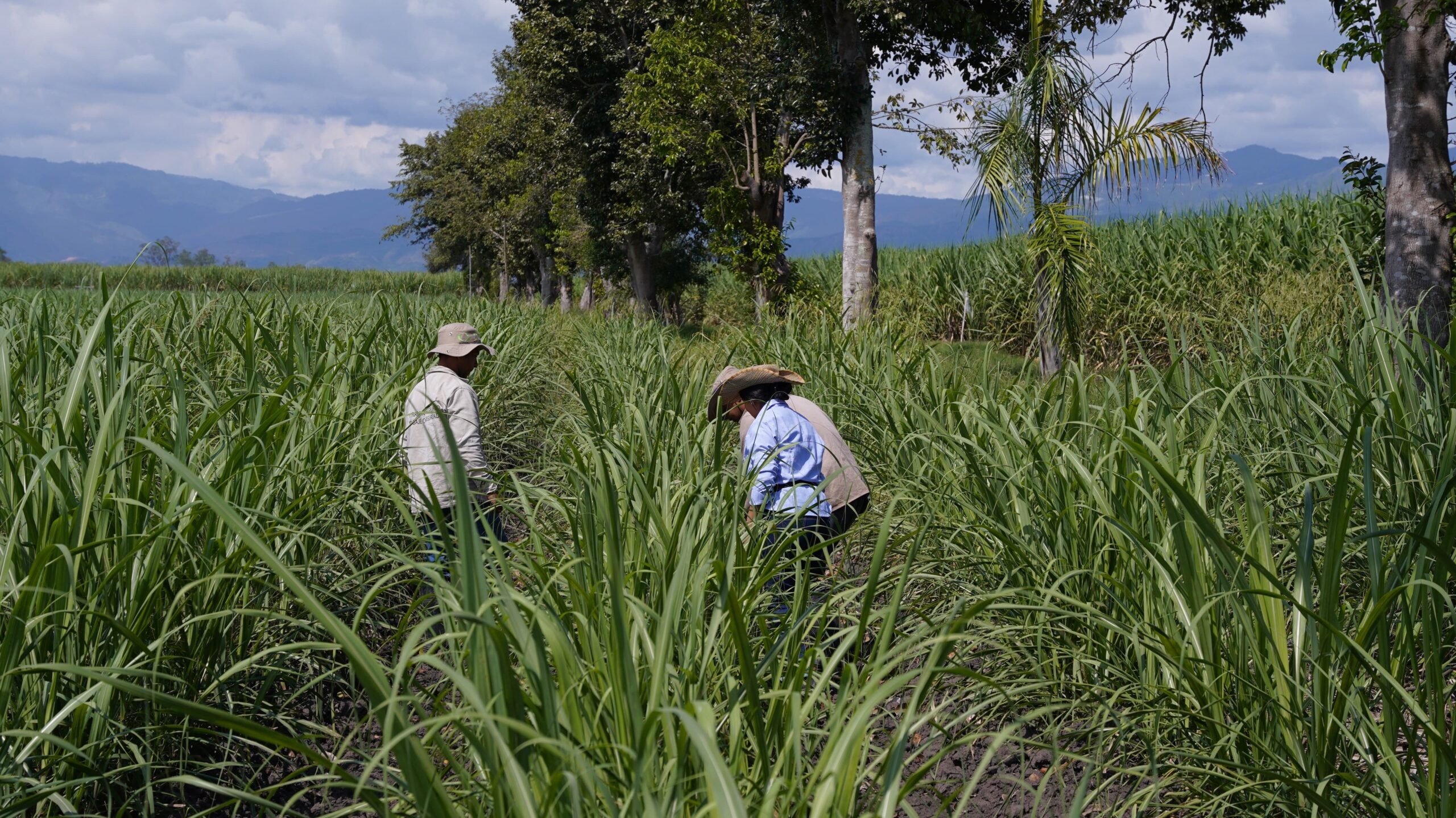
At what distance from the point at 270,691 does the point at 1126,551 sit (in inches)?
94.9

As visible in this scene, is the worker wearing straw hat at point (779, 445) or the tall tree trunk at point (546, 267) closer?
the worker wearing straw hat at point (779, 445)

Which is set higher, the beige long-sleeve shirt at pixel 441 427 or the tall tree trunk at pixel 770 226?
the tall tree trunk at pixel 770 226

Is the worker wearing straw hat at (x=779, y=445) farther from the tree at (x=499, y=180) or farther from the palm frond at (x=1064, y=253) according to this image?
the tree at (x=499, y=180)

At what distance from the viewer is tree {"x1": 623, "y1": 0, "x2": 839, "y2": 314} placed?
1423 cm

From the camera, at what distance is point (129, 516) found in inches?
92.8

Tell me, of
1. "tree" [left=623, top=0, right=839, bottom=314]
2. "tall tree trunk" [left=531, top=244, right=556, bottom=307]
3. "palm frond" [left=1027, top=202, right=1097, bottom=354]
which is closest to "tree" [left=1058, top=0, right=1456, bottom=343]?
"palm frond" [left=1027, top=202, right=1097, bottom=354]

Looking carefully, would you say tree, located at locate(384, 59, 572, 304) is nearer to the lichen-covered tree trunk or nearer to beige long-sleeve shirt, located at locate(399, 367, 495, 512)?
the lichen-covered tree trunk

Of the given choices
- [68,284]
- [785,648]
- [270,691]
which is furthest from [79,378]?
[68,284]

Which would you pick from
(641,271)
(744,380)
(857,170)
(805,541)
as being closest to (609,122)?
(641,271)

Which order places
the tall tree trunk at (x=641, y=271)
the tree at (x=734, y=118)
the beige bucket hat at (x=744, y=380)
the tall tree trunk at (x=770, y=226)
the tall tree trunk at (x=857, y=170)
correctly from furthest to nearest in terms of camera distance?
the tall tree trunk at (x=641, y=271) → the tall tree trunk at (x=770, y=226) → the tree at (x=734, y=118) → the tall tree trunk at (x=857, y=170) → the beige bucket hat at (x=744, y=380)

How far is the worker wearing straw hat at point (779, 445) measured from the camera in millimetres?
3855

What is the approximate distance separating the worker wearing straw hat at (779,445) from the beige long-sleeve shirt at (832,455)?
0.12ft

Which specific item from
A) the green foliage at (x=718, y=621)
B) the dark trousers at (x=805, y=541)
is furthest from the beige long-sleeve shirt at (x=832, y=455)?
the green foliage at (x=718, y=621)

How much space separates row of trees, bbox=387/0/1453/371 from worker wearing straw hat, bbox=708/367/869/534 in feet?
6.85
